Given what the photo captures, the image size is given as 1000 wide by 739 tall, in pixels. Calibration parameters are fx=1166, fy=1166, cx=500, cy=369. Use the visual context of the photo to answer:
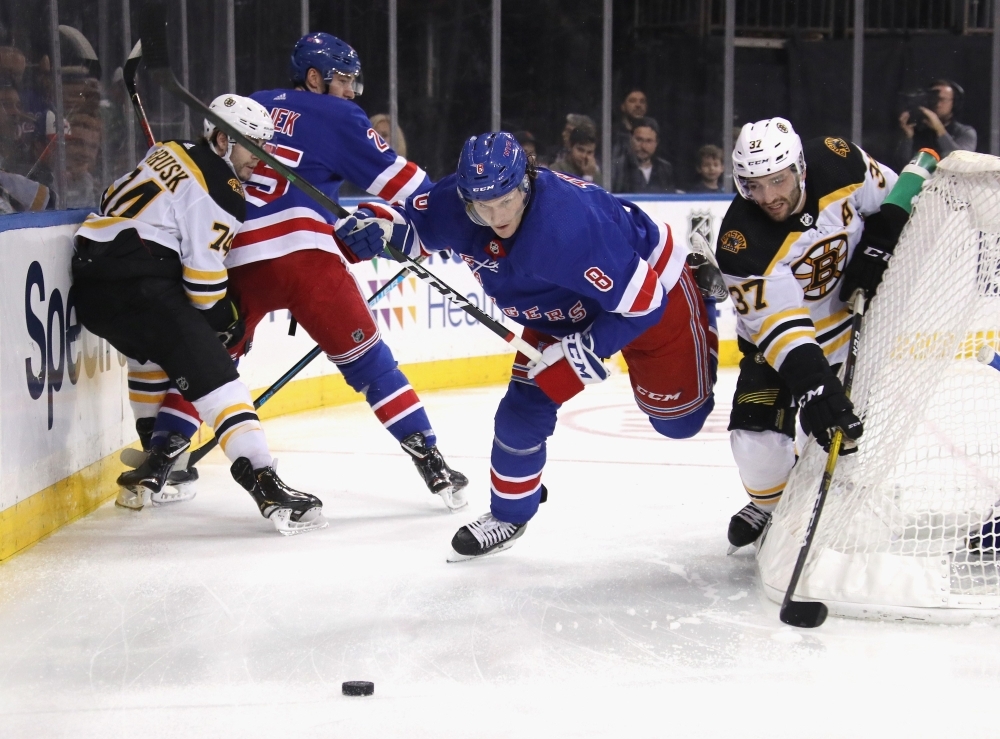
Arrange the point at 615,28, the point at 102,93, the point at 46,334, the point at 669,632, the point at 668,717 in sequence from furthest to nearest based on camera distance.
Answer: the point at 615,28 → the point at 102,93 → the point at 46,334 → the point at 669,632 → the point at 668,717

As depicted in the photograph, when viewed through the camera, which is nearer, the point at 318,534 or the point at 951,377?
the point at 951,377

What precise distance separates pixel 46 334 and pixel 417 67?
364cm

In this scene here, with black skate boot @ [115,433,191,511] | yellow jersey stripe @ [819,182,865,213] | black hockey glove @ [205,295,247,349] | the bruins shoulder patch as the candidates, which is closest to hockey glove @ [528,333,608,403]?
yellow jersey stripe @ [819,182,865,213]

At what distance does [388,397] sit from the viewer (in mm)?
3383

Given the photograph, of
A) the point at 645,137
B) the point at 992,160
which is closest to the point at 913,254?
the point at 992,160

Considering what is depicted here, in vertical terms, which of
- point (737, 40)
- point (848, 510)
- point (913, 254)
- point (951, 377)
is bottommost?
point (848, 510)

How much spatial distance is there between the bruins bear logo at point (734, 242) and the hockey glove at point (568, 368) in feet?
1.20

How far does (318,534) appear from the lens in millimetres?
3102

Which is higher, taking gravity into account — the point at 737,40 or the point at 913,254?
the point at 737,40

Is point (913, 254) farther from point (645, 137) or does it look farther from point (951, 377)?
point (645, 137)

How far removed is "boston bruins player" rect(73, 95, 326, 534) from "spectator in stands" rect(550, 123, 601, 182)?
11.4 ft

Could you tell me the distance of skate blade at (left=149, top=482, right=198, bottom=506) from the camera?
11.2 ft

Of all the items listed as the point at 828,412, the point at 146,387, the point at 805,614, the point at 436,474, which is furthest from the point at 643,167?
the point at 805,614

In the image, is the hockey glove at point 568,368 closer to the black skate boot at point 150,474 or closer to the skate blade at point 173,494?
the black skate boot at point 150,474
